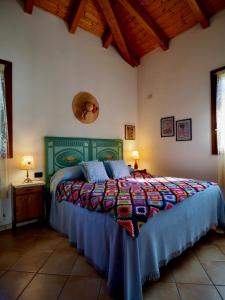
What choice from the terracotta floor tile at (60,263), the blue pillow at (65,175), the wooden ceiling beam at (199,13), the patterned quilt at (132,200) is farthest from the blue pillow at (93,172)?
the wooden ceiling beam at (199,13)

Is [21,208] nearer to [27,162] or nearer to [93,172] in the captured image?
[27,162]

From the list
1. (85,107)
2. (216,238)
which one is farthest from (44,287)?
(85,107)

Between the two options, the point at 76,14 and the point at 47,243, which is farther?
the point at 76,14

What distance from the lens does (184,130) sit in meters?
3.83

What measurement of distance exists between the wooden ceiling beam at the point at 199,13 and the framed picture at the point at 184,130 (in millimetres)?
1762

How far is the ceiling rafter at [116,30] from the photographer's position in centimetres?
342

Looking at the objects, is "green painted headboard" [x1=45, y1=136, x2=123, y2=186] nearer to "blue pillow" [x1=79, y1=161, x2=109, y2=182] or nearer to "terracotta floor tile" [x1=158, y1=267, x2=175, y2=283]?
"blue pillow" [x1=79, y1=161, x2=109, y2=182]

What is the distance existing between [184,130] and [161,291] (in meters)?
2.95

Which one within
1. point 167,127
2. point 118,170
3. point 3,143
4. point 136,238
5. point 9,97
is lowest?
point 136,238

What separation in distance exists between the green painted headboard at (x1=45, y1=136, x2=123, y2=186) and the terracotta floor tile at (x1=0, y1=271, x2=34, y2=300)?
1.57m

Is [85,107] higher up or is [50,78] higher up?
[50,78]

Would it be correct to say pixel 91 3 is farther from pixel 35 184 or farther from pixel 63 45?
pixel 35 184

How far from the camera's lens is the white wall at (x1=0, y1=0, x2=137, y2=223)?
9.89ft

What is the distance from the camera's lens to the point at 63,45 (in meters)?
3.60
